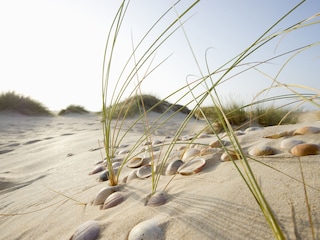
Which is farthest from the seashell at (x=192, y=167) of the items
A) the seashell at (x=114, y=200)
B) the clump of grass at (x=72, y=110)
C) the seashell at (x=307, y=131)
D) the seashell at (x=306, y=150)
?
the clump of grass at (x=72, y=110)

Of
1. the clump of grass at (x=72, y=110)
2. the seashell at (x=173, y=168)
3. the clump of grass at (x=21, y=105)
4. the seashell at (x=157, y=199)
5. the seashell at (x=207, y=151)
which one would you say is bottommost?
the seashell at (x=157, y=199)

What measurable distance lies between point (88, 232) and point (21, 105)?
885 centimetres

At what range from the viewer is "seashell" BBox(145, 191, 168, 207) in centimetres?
87

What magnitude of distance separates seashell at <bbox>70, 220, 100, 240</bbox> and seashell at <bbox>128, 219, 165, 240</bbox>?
6.0 inches

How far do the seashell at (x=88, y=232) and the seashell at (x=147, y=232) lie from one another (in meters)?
0.15

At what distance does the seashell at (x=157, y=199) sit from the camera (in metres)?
0.87

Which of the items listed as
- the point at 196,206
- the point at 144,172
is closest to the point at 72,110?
the point at 144,172

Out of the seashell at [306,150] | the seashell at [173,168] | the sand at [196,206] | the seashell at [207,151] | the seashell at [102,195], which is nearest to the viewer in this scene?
the sand at [196,206]

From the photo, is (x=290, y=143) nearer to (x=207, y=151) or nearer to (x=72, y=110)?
(x=207, y=151)

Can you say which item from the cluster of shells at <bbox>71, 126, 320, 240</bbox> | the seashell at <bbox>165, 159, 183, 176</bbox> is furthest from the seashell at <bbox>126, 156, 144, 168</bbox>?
the seashell at <bbox>165, 159, 183, 176</bbox>

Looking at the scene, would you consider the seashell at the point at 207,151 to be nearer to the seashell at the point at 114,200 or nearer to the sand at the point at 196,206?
the sand at the point at 196,206

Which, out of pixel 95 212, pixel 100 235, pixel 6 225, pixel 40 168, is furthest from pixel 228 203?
pixel 40 168

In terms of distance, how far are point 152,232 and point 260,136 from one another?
1223 mm

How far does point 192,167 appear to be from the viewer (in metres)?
1.17
